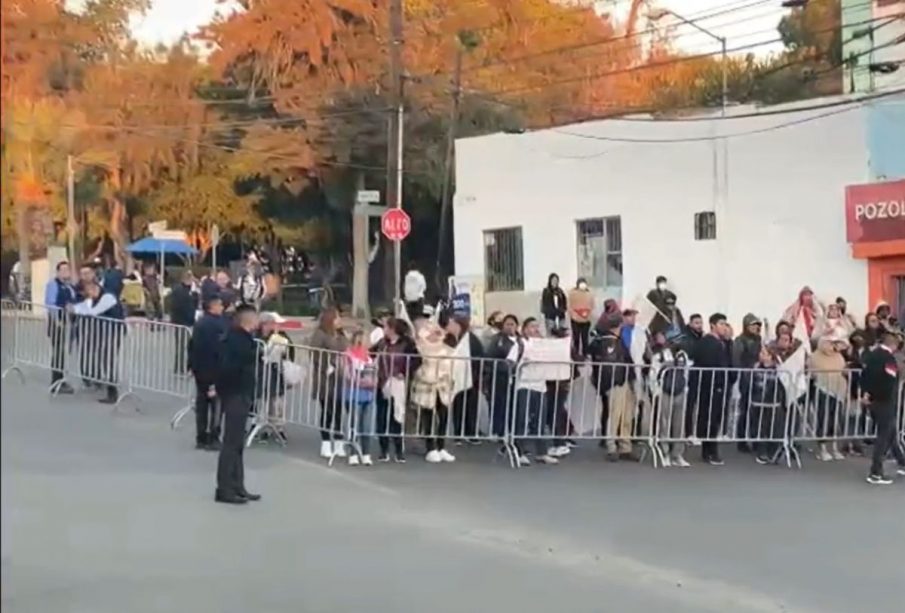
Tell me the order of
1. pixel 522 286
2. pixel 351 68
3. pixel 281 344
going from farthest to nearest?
pixel 351 68 < pixel 522 286 < pixel 281 344

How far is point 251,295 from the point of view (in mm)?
26828

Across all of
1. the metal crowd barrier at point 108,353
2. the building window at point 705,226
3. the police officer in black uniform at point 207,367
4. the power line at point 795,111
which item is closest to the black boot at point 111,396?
the metal crowd barrier at point 108,353

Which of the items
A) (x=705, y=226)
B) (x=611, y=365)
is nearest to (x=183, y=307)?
(x=611, y=365)

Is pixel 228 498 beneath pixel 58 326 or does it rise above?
beneath

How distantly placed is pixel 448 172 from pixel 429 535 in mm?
25513

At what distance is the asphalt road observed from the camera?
8.32m

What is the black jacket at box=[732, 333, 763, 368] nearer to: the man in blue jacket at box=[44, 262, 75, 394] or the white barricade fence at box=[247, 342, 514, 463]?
the white barricade fence at box=[247, 342, 514, 463]

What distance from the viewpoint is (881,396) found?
14.0 meters

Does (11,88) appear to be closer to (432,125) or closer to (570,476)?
(570,476)

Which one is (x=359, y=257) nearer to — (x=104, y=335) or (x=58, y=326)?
(x=58, y=326)

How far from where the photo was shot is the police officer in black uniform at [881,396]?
13.9 metres

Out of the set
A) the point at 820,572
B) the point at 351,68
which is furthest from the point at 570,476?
the point at 351,68

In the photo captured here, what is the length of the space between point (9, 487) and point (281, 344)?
11489 millimetres

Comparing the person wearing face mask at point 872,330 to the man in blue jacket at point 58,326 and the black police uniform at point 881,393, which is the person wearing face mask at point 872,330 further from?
the man in blue jacket at point 58,326
